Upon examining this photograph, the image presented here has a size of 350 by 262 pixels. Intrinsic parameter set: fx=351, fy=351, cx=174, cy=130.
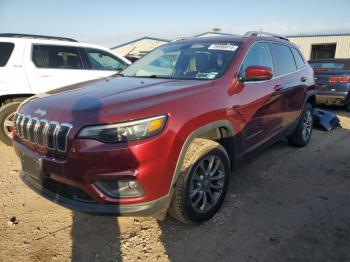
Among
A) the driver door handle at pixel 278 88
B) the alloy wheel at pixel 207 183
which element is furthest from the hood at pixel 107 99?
the driver door handle at pixel 278 88

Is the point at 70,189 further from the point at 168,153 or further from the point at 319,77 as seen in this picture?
the point at 319,77

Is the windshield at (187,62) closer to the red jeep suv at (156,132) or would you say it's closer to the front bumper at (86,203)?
the red jeep suv at (156,132)

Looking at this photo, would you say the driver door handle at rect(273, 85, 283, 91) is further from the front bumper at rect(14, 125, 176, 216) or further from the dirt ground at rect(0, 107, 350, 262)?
the front bumper at rect(14, 125, 176, 216)

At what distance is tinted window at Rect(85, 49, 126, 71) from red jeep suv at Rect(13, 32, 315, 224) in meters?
2.80

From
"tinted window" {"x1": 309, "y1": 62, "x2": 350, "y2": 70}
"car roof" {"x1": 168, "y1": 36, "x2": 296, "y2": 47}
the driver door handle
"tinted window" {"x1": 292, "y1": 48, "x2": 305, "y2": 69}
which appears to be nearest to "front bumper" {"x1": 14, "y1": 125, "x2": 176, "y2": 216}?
"car roof" {"x1": 168, "y1": 36, "x2": 296, "y2": 47}

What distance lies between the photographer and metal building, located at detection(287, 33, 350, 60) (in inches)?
1038

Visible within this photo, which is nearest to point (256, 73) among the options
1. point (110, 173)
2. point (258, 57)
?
point (258, 57)

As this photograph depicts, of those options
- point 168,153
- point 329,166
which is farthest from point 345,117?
point 168,153

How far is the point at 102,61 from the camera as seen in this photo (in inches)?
286

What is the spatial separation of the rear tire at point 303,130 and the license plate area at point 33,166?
431 centimetres

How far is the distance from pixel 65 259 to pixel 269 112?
291 cm

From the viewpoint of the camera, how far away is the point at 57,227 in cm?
349

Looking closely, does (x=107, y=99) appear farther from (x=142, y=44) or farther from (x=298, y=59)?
(x=142, y=44)

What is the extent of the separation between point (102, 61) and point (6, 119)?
87.7 inches
